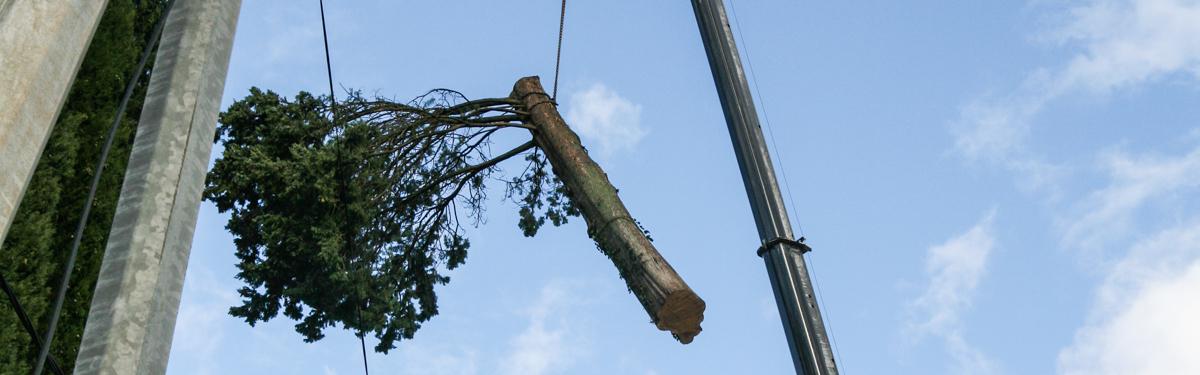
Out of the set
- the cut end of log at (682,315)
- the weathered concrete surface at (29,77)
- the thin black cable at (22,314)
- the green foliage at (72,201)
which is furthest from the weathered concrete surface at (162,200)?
the cut end of log at (682,315)

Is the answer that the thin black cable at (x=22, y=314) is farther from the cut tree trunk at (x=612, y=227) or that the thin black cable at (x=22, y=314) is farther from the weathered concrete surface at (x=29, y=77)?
the cut tree trunk at (x=612, y=227)

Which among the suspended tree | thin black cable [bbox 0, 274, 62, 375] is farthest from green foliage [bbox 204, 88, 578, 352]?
thin black cable [bbox 0, 274, 62, 375]

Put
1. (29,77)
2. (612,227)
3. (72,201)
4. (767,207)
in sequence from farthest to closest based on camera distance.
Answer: (612,227)
(767,207)
(72,201)
(29,77)

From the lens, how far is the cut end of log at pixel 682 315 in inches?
293

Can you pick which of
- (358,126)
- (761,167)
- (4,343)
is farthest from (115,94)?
(761,167)

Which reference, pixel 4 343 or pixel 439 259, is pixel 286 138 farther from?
pixel 4 343

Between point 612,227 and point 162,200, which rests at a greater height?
point 612,227

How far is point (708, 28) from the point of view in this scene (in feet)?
28.4

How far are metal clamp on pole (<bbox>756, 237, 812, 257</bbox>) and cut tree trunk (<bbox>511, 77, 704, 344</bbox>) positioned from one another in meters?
0.50

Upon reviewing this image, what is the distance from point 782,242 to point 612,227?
1.23m

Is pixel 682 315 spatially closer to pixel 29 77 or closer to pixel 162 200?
pixel 162 200

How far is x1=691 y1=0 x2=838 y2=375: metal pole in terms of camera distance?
7.00 m

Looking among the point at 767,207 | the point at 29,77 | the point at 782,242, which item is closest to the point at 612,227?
the point at 767,207

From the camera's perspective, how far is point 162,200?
340 centimetres
